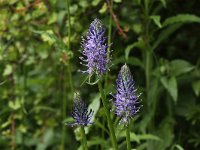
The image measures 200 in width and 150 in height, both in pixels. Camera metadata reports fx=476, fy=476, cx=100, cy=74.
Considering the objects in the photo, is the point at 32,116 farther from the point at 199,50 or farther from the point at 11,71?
the point at 199,50

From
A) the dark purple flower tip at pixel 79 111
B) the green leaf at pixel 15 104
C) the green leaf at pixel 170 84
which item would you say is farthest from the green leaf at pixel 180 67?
the dark purple flower tip at pixel 79 111

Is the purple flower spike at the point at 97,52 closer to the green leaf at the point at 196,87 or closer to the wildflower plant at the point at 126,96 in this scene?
the wildflower plant at the point at 126,96

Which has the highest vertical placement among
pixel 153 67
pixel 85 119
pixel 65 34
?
pixel 65 34

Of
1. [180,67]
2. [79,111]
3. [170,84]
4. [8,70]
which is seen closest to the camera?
[79,111]

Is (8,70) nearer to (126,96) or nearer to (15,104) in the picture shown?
(15,104)

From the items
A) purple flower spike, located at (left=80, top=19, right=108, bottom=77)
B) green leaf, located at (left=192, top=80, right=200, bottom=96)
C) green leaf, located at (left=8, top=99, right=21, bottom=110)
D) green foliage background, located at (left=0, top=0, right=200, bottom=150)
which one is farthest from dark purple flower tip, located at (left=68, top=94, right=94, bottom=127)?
green leaf, located at (left=8, top=99, right=21, bottom=110)

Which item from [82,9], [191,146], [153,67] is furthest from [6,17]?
[191,146]

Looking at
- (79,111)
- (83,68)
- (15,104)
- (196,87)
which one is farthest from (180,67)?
(79,111)
